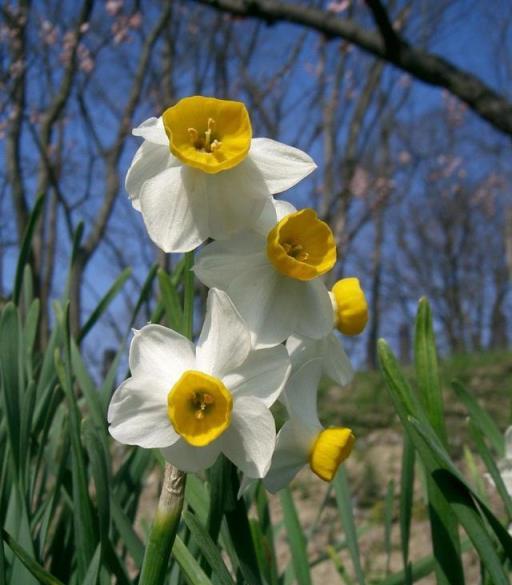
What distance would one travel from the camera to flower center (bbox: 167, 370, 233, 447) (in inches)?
15.1

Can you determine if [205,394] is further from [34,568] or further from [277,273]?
[34,568]

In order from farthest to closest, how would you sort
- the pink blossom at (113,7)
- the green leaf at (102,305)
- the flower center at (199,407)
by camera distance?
the pink blossom at (113,7) → the green leaf at (102,305) → the flower center at (199,407)

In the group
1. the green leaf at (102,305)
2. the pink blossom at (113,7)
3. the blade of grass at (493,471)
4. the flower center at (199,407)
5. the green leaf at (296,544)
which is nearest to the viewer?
A: the flower center at (199,407)

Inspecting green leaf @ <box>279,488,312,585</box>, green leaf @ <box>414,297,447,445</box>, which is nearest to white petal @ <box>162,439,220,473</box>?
green leaf @ <box>414,297,447,445</box>

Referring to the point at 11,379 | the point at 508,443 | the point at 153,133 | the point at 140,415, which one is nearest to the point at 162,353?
the point at 140,415

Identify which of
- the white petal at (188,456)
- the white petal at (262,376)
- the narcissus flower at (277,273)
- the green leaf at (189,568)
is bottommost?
the green leaf at (189,568)

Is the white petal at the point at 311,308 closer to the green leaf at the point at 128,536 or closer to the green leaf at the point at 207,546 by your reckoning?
the green leaf at the point at 207,546

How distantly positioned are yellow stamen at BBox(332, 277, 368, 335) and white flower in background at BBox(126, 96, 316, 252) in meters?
0.10

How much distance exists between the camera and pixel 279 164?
1.43 feet

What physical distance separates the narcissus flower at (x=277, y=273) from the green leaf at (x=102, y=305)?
1.73 ft

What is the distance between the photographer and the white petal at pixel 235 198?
417mm

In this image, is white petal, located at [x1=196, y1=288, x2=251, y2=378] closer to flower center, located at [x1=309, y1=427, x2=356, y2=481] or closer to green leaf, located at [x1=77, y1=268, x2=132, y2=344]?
flower center, located at [x1=309, y1=427, x2=356, y2=481]

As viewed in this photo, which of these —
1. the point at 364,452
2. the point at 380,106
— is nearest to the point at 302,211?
the point at 364,452

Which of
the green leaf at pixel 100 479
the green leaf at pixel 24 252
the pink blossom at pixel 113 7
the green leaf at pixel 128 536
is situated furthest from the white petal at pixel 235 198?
the pink blossom at pixel 113 7
